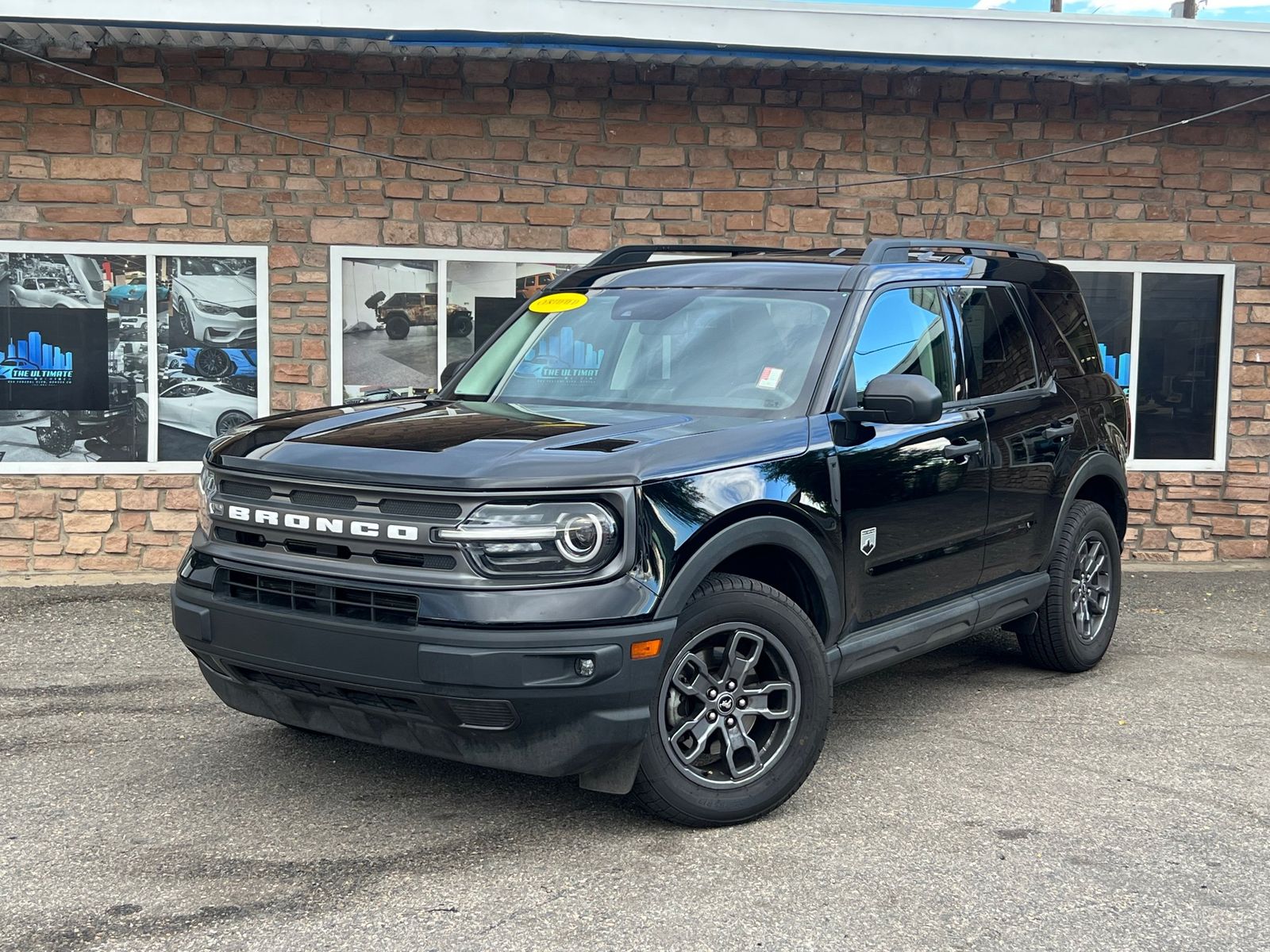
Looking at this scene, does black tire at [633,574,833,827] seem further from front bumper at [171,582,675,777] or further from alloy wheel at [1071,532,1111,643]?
alloy wheel at [1071,532,1111,643]

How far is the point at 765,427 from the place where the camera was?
451 centimetres

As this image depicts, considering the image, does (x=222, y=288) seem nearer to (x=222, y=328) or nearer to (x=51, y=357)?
(x=222, y=328)

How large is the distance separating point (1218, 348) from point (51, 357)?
8.69m

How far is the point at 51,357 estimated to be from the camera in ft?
29.5

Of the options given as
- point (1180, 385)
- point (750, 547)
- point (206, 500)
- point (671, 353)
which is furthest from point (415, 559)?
point (1180, 385)

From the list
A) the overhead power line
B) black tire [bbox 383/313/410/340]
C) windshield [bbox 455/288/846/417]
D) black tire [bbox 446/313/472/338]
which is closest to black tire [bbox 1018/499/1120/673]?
windshield [bbox 455/288/846/417]

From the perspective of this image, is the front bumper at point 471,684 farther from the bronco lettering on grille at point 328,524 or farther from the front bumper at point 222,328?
the front bumper at point 222,328

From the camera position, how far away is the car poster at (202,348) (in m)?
9.06

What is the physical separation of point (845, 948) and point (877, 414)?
1955 millimetres

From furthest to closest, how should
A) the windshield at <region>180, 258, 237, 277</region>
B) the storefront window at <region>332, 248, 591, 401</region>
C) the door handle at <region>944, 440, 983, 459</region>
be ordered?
the storefront window at <region>332, 248, 591, 401</region> → the windshield at <region>180, 258, 237, 277</region> → the door handle at <region>944, 440, 983, 459</region>

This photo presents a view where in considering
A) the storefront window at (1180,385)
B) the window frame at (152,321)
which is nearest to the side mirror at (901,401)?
the window frame at (152,321)

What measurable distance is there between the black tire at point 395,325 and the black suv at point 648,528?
3.74 meters

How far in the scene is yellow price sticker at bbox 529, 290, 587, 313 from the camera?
5.58m

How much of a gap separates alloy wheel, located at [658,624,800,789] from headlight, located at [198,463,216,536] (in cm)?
169
